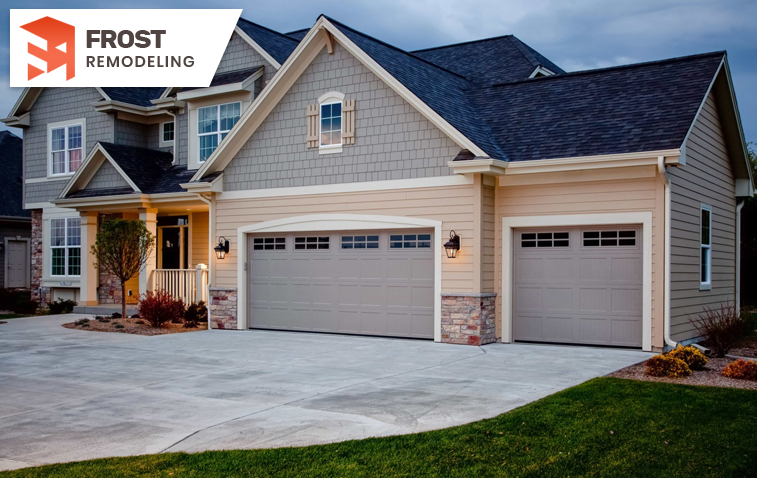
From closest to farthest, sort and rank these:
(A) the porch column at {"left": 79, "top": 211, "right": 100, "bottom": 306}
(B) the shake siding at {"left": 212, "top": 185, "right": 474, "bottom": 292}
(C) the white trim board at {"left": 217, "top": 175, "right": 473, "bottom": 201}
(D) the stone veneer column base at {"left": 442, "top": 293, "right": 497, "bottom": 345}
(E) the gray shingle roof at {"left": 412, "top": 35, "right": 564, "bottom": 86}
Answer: (D) the stone veneer column base at {"left": 442, "top": 293, "right": 497, "bottom": 345} < (B) the shake siding at {"left": 212, "top": 185, "right": 474, "bottom": 292} < (C) the white trim board at {"left": 217, "top": 175, "right": 473, "bottom": 201} < (E) the gray shingle roof at {"left": 412, "top": 35, "right": 564, "bottom": 86} < (A) the porch column at {"left": 79, "top": 211, "right": 100, "bottom": 306}

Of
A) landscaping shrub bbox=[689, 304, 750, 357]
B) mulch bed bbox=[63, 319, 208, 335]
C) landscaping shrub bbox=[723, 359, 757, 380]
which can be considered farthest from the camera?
mulch bed bbox=[63, 319, 208, 335]

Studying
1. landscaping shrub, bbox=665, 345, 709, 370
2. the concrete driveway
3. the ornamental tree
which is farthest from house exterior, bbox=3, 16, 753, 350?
landscaping shrub, bbox=665, 345, 709, 370

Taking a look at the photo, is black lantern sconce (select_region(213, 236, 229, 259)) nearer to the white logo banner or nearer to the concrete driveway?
the concrete driveway

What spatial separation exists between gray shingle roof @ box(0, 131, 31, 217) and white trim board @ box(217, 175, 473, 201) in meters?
14.8

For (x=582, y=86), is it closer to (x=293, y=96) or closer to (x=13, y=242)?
(x=293, y=96)

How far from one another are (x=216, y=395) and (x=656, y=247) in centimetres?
774

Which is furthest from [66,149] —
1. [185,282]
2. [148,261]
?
[185,282]

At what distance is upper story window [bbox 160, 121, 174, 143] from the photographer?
2211cm

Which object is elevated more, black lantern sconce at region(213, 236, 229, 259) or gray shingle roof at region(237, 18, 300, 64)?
gray shingle roof at region(237, 18, 300, 64)

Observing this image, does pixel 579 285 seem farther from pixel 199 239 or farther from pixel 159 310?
pixel 199 239

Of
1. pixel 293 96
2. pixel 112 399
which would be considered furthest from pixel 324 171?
pixel 112 399

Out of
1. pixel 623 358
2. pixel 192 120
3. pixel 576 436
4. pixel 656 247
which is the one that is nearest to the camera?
pixel 576 436

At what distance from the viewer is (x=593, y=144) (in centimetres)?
1291

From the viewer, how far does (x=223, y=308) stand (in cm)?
1688
